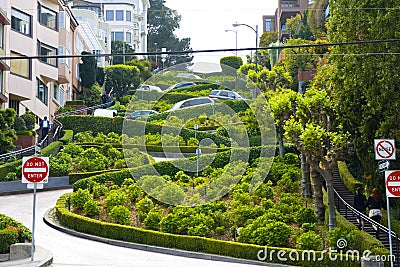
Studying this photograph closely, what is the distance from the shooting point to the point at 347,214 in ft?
95.8

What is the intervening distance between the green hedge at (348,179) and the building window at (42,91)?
26.5m

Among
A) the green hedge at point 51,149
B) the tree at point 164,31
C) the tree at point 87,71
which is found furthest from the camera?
the tree at point 164,31

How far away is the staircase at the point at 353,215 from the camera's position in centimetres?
2458

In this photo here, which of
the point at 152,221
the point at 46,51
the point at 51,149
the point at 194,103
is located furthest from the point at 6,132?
the point at 194,103

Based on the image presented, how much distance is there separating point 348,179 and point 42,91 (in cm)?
3006

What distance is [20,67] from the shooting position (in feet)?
169

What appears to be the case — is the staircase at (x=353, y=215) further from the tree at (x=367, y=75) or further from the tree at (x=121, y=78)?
the tree at (x=121, y=78)

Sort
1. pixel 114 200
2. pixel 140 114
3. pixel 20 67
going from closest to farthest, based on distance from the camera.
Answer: pixel 114 200 → pixel 20 67 → pixel 140 114

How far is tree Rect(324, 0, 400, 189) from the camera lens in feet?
86.7

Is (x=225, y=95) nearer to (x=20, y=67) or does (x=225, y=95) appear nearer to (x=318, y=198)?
(x=20, y=67)

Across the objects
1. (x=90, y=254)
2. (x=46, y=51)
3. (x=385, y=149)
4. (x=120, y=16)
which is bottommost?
(x=90, y=254)

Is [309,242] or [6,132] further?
[6,132]

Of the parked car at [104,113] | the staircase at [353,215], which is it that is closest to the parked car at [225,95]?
the parked car at [104,113]

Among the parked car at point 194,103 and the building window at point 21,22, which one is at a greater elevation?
the building window at point 21,22
